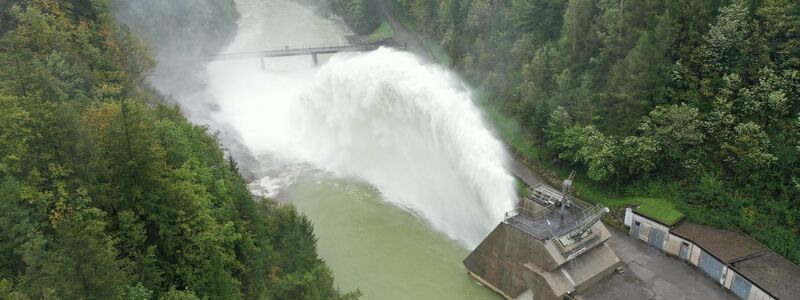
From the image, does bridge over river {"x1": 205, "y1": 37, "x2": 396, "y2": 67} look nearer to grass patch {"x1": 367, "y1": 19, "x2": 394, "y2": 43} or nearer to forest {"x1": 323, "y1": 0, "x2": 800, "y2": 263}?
grass patch {"x1": 367, "y1": 19, "x2": 394, "y2": 43}

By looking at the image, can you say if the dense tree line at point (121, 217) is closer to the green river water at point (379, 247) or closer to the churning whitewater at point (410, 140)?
the green river water at point (379, 247)

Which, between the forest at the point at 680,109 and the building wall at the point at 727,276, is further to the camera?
the forest at the point at 680,109

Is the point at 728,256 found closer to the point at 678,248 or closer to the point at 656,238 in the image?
the point at 678,248

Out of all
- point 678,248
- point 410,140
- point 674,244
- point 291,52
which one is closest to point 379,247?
point 410,140

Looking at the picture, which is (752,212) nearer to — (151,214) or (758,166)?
(758,166)

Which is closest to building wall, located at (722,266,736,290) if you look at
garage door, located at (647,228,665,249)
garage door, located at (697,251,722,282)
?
garage door, located at (697,251,722,282)

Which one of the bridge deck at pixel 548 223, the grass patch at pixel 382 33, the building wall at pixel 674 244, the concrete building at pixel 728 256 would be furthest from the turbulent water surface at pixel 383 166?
the grass patch at pixel 382 33

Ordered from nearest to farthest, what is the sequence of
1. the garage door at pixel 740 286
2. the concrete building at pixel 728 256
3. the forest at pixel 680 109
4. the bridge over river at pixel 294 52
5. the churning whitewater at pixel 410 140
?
the concrete building at pixel 728 256
the garage door at pixel 740 286
the forest at pixel 680 109
the churning whitewater at pixel 410 140
the bridge over river at pixel 294 52
